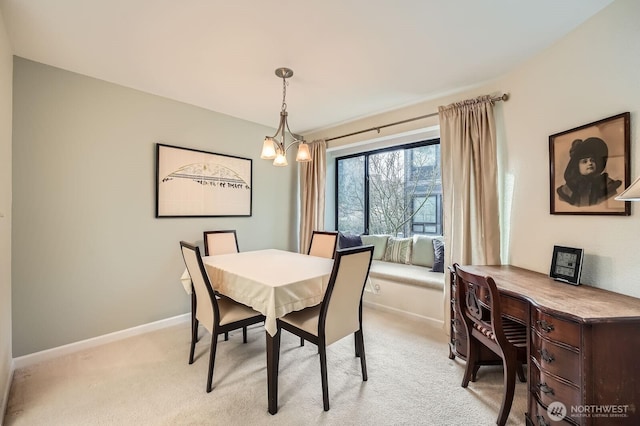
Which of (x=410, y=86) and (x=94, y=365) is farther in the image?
(x=410, y=86)

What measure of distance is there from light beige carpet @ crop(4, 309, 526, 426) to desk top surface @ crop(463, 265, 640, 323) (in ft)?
2.52

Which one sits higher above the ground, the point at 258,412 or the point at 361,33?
the point at 361,33

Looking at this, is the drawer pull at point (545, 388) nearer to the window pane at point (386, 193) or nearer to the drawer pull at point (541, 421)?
the drawer pull at point (541, 421)

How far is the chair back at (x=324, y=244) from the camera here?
119 inches

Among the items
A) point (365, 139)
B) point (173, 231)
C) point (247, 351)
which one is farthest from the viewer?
point (365, 139)

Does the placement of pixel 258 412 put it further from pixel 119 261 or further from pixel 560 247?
pixel 560 247

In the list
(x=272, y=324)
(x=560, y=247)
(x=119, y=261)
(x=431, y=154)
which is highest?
(x=431, y=154)

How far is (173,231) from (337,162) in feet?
9.43

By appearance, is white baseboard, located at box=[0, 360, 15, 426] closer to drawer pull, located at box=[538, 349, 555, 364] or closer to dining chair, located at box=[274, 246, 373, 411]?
dining chair, located at box=[274, 246, 373, 411]

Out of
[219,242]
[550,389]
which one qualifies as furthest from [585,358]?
[219,242]

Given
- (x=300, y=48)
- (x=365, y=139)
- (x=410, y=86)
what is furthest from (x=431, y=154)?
(x=300, y=48)

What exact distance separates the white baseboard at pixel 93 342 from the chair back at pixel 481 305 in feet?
9.43

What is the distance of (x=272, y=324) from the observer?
5.62 ft

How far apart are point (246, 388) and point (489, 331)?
1.68 metres
